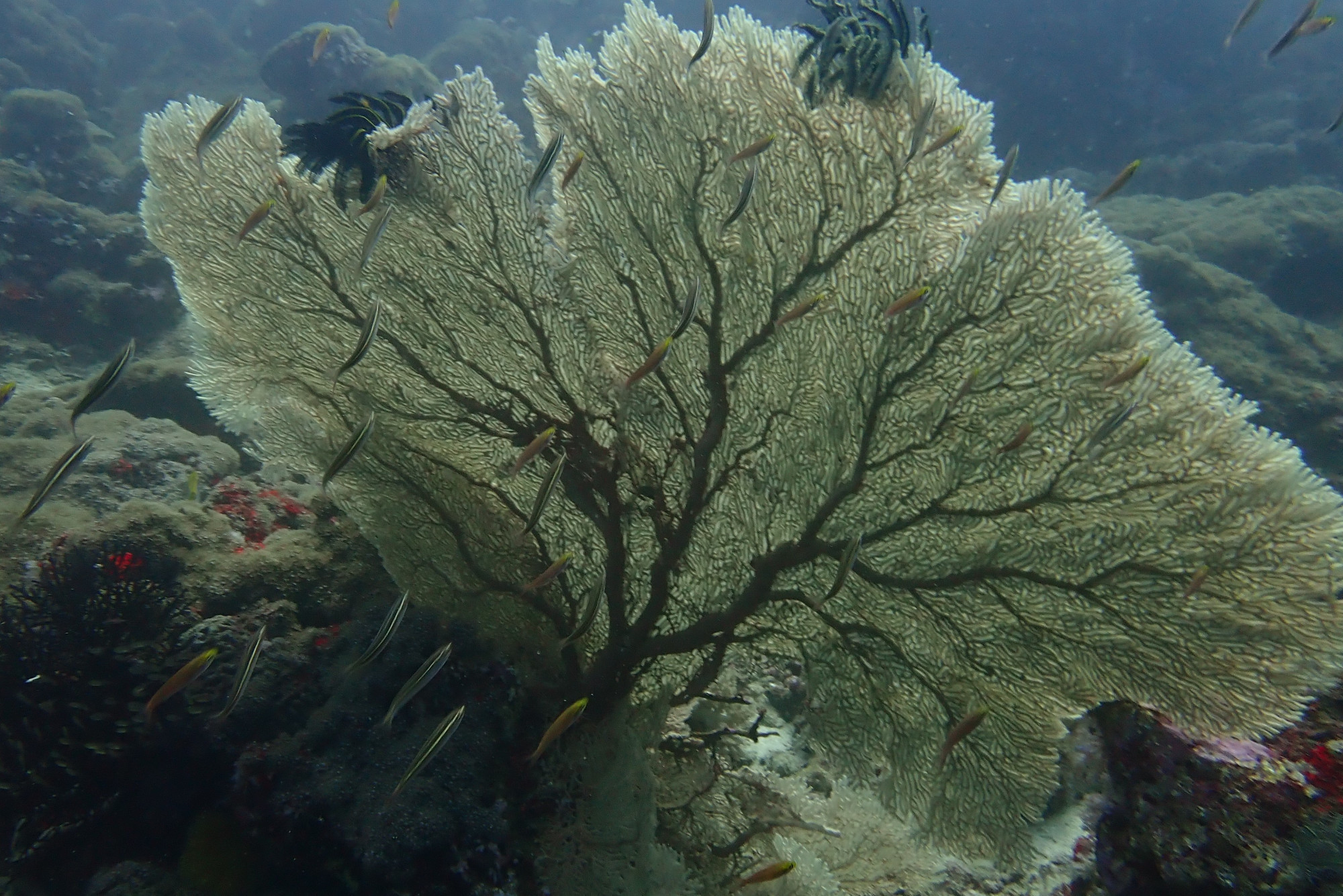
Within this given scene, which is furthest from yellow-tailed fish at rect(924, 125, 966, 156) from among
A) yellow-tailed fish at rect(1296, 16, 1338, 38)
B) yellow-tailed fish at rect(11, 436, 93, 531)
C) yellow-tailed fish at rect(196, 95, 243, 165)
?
yellow-tailed fish at rect(1296, 16, 1338, 38)

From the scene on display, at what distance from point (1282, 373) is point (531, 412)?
12363 millimetres

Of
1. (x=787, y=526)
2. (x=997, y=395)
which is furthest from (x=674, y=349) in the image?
(x=997, y=395)

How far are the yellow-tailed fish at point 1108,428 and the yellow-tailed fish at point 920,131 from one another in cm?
149

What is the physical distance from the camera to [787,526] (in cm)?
330

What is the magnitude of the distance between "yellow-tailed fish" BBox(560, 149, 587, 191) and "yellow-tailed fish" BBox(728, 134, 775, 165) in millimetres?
766

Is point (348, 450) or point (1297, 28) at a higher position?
point (1297, 28)

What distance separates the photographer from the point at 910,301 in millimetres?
2871

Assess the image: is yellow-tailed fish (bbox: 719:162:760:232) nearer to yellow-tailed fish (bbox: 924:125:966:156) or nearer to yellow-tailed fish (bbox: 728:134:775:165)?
yellow-tailed fish (bbox: 728:134:775:165)

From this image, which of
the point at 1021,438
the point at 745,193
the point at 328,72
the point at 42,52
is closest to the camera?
the point at 1021,438

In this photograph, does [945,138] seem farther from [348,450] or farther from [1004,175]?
[348,450]

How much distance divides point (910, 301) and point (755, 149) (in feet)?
3.30

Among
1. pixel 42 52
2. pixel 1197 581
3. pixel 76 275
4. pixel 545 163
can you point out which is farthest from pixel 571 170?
pixel 42 52

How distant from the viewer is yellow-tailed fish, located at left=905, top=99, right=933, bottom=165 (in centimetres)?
306

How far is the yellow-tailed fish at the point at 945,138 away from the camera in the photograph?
3059mm
